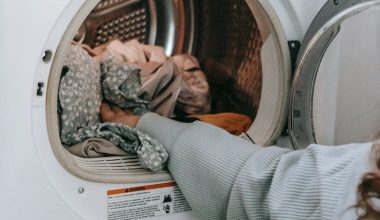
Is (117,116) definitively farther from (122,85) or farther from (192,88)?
(192,88)

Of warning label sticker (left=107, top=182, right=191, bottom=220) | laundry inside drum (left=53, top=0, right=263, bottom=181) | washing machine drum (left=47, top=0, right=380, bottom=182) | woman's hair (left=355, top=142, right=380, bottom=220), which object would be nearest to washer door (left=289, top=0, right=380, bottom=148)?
washing machine drum (left=47, top=0, right=380, bottom=182)

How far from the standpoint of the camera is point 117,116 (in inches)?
46.3

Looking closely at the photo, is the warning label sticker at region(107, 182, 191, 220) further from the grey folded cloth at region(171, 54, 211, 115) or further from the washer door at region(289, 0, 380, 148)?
the grey folded cloth at region(171, 54, 211, 115)

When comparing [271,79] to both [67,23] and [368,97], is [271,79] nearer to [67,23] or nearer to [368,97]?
[368,97]

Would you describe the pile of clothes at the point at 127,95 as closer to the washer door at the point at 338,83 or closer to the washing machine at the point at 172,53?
the washing machine at the point at 172,53

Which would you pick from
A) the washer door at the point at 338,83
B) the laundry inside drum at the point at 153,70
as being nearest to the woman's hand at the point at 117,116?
the laundry inside drum at the point at 153,70

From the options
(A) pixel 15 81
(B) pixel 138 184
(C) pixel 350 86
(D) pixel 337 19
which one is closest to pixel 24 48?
(A) pixel 15 81

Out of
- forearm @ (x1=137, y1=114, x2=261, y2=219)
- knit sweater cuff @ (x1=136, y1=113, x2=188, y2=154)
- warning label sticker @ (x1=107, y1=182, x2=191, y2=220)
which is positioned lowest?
warning label sticker @ (x1=107, y1=182, x2=191, y2=220)

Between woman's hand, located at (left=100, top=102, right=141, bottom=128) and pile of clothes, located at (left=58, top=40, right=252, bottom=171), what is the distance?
0.02 m

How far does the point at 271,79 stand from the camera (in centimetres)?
122

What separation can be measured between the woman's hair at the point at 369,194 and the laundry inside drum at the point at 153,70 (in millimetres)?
417

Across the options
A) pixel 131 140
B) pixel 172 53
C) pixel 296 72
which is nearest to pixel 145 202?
pixel 131 140

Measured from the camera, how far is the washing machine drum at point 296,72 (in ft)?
3.22

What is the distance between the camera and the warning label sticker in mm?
970
